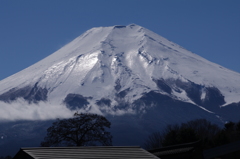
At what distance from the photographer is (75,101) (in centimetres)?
18975

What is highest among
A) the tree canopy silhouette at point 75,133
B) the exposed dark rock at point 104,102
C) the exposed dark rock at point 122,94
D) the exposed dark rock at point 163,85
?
the exposed dark rock at point 163,85

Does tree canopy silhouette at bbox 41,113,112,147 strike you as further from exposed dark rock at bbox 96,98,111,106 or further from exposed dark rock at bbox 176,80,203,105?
exposed dark rock at bbox 176,80,203,105

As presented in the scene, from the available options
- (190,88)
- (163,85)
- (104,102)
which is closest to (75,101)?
(104,102)

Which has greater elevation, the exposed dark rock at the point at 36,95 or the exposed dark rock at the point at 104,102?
the exposed dark rock at the point at 36,95

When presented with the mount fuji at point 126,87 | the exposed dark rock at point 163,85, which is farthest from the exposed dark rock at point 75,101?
the exposed dark rock at point 163,85

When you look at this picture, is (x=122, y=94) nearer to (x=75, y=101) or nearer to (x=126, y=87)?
(x=126, y=87)

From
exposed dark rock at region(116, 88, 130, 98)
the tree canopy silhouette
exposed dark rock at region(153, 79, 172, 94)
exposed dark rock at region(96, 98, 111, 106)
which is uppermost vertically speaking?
exposed dark rock at region(153, 79, 172, 94)

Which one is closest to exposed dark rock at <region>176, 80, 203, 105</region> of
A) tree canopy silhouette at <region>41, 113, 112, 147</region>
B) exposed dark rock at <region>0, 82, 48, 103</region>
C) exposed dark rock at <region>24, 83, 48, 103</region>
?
exposed dark rock at <region>24, 83, 48, 103</region>

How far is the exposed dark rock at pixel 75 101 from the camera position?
18838cm

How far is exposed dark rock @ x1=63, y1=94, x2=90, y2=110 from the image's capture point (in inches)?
7416

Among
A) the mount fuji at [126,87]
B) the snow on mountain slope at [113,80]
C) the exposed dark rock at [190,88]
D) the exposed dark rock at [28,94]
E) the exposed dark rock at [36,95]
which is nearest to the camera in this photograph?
the mount fuji at [126,87]

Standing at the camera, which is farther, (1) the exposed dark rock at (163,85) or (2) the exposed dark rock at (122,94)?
(1) the exposed dark rock at (163,85)

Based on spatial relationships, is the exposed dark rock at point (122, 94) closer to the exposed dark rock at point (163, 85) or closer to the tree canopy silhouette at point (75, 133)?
the exposed dark rock at point (163, 85)

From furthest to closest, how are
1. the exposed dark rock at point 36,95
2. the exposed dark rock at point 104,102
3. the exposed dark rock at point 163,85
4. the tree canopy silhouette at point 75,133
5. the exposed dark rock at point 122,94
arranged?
1. the exposed dark rock at point 36,95
2. the exposed dark rock at point 163,85
3. the exposed dark rock at point 104,102
4. the exposed dark rock at point 122,94
5. the tree canopy silhouette at point 75,133
